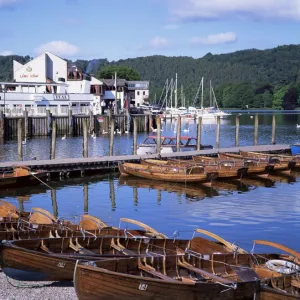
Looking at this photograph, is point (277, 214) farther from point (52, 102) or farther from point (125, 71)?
point (125, 71)

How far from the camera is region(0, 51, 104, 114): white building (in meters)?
88.1

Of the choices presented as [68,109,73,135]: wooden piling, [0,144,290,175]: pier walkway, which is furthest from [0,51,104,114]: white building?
[0,144,290,175]: pier walkway

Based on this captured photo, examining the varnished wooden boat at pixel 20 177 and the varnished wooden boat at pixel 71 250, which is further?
the varnished wooden boat at pixel 20 177

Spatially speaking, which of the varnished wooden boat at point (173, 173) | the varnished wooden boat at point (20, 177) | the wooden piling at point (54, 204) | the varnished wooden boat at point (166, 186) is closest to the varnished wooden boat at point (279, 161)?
the varnished wooden boat at point (173, 173)

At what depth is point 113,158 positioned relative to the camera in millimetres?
46375

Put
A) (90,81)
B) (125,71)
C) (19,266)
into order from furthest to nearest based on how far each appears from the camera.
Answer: (125,71), (90,81), (19,266)

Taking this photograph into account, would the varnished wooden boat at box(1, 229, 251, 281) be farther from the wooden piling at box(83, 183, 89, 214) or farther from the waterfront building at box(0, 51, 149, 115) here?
the waterfront building at box(0, 51, 149, 115)

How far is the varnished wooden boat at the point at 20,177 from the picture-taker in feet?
121

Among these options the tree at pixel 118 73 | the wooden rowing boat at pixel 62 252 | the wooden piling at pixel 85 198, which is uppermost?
the tree at pixel 118 73

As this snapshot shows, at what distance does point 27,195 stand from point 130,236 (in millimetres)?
17779

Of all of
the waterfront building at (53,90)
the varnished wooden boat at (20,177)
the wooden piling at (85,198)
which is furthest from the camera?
the waterfront building at (53,90)

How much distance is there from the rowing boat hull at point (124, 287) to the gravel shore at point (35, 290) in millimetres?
2235

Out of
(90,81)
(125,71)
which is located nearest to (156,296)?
(90,81)

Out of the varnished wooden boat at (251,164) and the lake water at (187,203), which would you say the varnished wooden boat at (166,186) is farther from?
the varnished wooden boat at (251,164)
